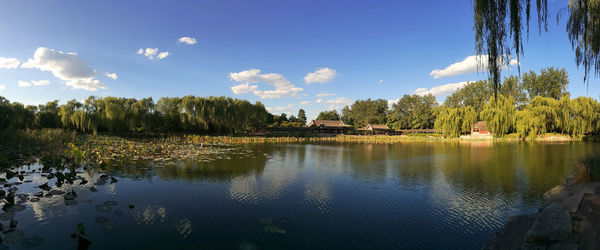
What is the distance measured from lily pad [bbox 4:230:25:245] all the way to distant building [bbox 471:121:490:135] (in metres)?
61.7

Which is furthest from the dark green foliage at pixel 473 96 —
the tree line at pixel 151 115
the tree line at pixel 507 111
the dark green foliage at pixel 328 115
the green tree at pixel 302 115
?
the tree line at pixel 151 115

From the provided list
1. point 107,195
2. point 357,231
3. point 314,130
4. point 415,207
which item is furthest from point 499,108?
point 107,195

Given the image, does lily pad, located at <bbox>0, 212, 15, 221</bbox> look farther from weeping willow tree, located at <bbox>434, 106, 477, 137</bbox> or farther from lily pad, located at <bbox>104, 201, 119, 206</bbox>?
weeping willow tree, located at <bbox>434, 106, 477, 137</bbox>

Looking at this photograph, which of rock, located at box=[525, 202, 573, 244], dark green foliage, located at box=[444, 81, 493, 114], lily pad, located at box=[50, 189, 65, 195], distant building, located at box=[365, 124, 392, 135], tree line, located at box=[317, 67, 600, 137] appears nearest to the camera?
rock, located at box=[525, 202, 573, 244]

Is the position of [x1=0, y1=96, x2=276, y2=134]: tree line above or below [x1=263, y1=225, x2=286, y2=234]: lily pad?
above

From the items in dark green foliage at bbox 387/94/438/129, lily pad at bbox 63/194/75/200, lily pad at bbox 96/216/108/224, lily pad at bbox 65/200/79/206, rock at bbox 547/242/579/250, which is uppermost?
dark green foliage at bbox 387/94/438/129

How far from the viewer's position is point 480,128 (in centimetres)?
5066

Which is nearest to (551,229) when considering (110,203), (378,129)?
(110,203)

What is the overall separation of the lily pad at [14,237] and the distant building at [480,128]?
61740 millimetres

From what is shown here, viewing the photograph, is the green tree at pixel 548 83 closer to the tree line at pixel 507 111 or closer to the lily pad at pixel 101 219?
the tree line at pixel 507 111

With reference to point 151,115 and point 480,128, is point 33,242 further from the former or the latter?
point 480,128

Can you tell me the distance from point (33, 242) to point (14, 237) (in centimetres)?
46

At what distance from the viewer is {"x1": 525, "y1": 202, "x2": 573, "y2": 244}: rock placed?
166 inches

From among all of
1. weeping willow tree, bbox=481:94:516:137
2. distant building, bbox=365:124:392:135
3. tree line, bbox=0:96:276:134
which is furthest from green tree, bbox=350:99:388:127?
tree line, bbox=0:96:276:134
